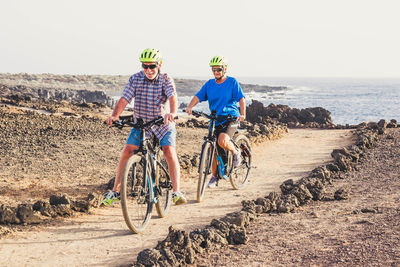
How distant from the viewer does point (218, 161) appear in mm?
7395

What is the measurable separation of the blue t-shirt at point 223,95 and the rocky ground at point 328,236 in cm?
197

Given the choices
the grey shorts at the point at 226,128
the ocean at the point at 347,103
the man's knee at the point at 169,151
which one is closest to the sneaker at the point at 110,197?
the man's knee at the point at 169,151

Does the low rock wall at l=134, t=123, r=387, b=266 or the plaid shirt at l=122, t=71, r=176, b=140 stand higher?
the plaid shirt at l=122, t=71, r=176, b=140

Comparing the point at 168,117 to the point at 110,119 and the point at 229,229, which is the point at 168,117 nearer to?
the point at 110,119

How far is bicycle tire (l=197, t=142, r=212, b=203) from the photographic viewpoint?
6.87m

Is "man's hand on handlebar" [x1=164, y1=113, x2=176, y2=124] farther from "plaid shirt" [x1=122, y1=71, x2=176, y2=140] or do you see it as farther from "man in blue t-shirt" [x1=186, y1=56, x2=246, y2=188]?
"man in blue t-shirt" [x1=186, y1=56, x2=246, y2=188]

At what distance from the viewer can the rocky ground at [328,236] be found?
172 inches

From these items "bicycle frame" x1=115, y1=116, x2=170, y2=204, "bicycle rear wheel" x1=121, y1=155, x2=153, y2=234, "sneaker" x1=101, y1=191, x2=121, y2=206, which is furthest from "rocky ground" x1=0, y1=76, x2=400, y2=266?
"sneaker" x1=101, y1=191, x2=121, y2=206

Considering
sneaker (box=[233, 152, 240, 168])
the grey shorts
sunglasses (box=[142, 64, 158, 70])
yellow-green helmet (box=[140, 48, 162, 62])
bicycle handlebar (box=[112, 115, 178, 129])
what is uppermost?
yellow-green helmet (box=[140, 48, 162, 62])

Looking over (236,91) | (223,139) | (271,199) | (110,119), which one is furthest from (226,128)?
(110,119)

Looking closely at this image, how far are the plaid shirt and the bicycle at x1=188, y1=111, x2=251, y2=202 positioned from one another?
1.37m

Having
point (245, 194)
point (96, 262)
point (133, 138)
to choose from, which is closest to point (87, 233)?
point (96, 262)

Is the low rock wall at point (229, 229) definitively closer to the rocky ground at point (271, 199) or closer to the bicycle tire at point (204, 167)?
the rocky ground at point (271, 199)

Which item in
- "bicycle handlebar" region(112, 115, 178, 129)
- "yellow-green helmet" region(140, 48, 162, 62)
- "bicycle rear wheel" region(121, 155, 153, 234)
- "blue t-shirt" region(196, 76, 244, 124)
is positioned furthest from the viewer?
"blue t-shirt" region(196, 76, 244, 124)
